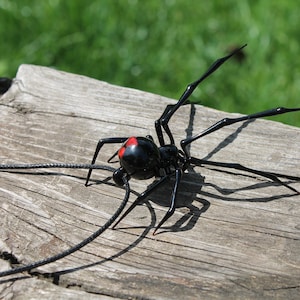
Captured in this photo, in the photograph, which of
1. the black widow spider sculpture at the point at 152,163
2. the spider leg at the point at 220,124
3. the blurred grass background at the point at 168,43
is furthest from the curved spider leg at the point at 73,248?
the blurred grass background at the point at 168,43

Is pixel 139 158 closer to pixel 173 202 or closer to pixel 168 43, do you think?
pixel 173 202

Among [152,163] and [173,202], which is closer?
[173,202]

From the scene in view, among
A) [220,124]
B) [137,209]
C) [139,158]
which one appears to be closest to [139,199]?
[137,209]

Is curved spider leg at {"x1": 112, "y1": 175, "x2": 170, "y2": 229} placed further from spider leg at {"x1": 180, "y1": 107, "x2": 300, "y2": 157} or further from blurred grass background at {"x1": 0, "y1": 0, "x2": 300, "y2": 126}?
blurred grass background at {"x1": 0, "y1": 0, "x2": 300, "y2": 126}

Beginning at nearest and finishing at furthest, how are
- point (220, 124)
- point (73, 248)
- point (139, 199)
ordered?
point (73, 248)
point (139, 199)
point (220, 124)

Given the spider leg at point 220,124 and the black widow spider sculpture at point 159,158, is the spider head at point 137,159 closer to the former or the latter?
the black widow spider sculpture at point 159,158

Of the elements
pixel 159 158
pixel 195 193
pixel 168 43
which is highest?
pixel 159 158

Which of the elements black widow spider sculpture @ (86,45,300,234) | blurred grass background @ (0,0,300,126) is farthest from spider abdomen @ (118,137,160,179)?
blurred grass background @ (0,0,300,126)
